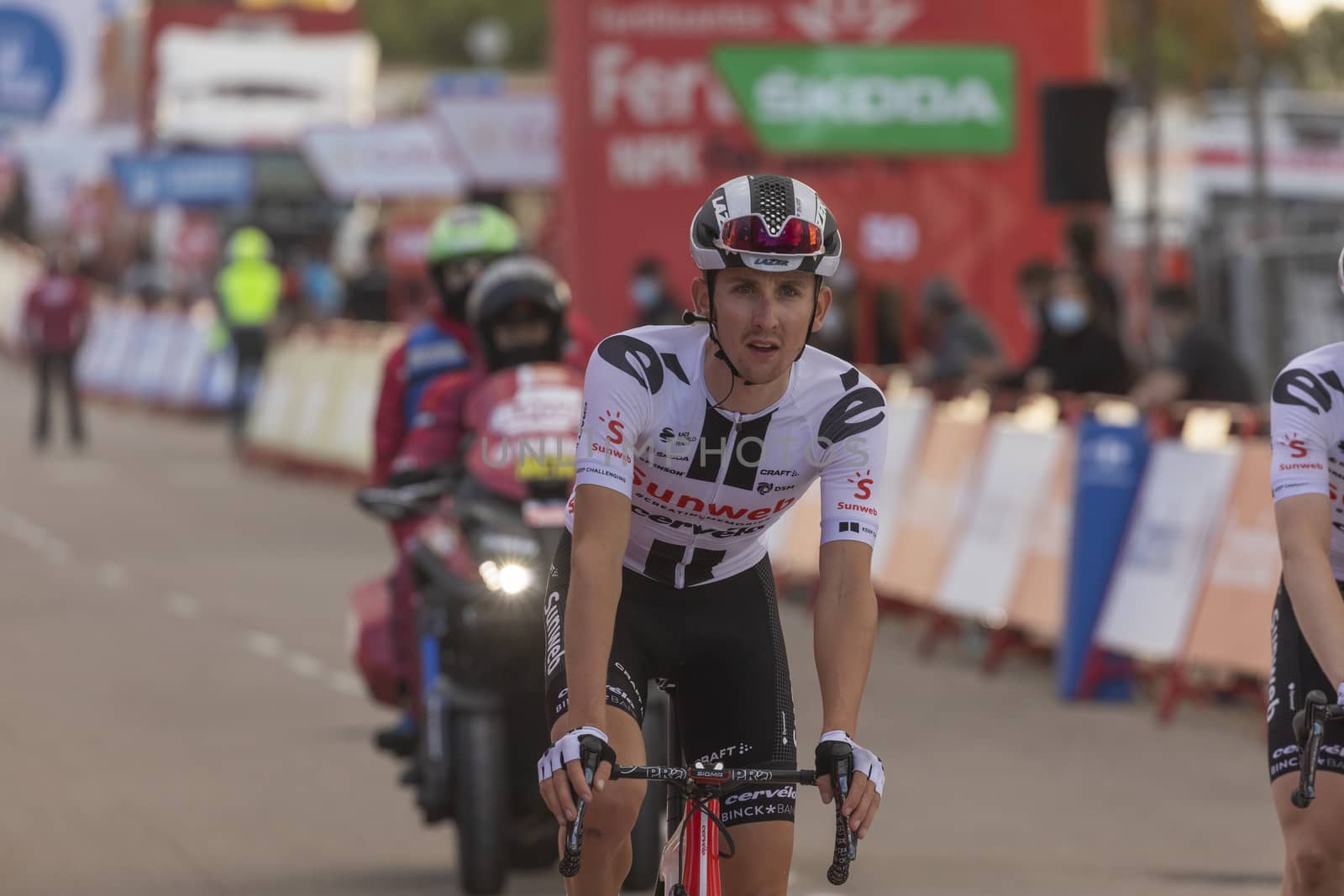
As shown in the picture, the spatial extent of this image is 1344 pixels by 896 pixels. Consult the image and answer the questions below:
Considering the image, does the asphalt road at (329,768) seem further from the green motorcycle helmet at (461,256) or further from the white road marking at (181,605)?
the green motorcycle helmet at (461,256)

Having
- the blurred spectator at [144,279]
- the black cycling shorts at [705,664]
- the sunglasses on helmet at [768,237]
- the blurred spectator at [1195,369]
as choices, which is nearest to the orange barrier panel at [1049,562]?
the blurred spectator at [1195,369]

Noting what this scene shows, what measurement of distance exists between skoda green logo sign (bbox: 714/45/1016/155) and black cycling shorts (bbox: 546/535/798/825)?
19.0m

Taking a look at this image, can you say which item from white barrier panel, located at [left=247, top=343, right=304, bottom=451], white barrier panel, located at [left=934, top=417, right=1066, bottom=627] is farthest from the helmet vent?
white barrier panel, located at [left=247, top=343, right=304, bottom=451]

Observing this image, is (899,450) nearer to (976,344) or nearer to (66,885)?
(976,344)

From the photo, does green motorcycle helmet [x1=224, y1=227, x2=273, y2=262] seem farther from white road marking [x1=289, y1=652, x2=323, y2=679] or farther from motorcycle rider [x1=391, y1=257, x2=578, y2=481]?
motorcycle rider [x1=391, y1=257, x2=578, y2=481]

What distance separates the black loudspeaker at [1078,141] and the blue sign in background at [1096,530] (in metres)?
7.46

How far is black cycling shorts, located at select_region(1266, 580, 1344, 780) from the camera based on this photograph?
5.96 meters

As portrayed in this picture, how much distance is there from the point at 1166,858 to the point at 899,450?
6.93 meters

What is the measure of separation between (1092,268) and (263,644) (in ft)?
19.6

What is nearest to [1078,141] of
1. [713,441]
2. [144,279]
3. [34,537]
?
[34,537]

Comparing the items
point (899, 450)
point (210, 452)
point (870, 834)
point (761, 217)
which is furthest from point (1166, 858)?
point (210, 452)

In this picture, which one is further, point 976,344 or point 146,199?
point 146,199

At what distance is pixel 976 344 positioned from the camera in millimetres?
17984

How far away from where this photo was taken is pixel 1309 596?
5.77 m
